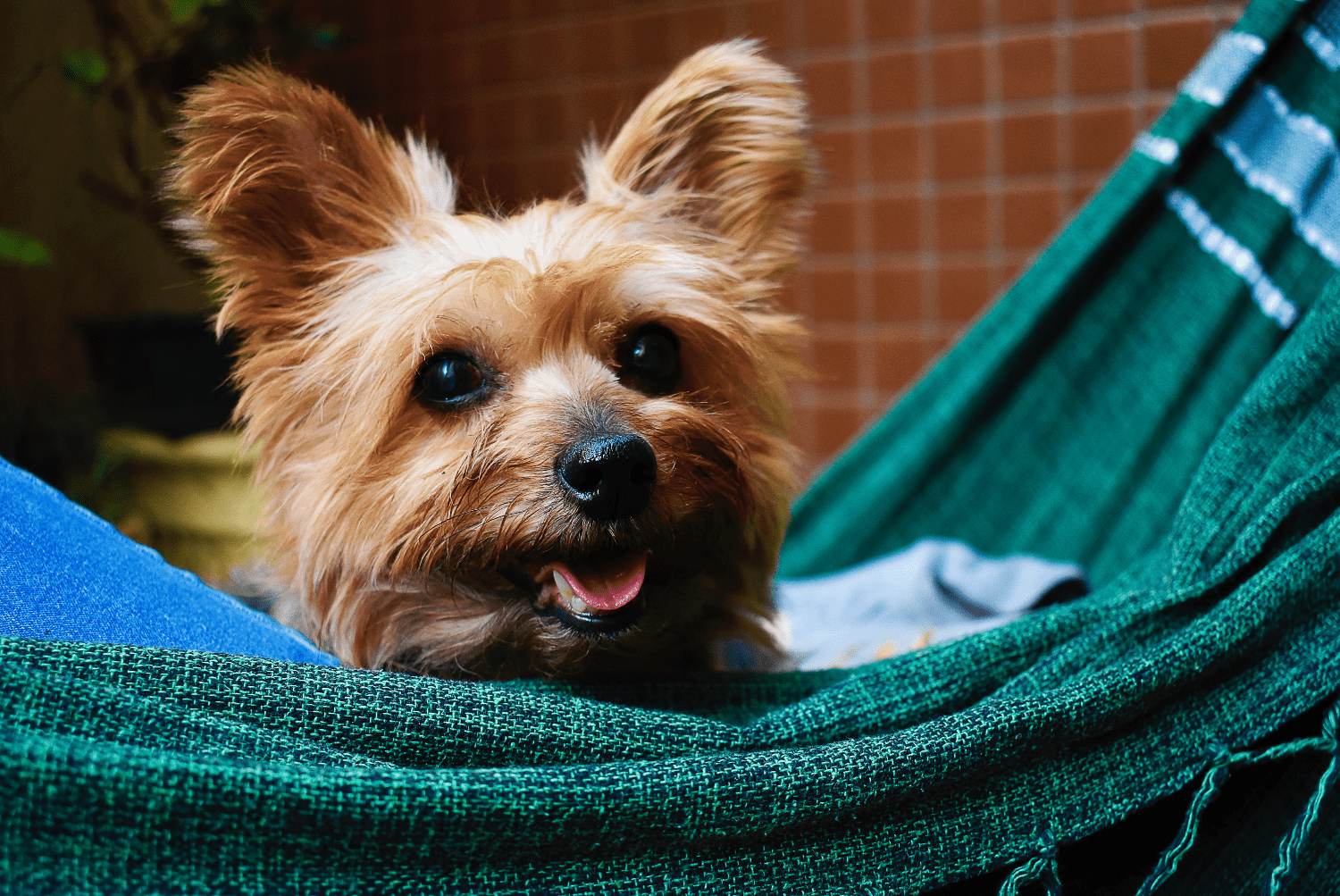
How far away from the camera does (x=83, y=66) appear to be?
1716 mm

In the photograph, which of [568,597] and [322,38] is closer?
[568,597]

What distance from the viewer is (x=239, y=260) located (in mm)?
1100

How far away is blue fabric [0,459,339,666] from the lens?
2.67ft

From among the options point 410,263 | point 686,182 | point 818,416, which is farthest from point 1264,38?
point 818,416

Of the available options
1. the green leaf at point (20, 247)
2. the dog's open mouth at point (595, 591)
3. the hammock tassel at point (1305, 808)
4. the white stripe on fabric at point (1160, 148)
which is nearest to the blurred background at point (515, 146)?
the green leaf at point (20, 247)

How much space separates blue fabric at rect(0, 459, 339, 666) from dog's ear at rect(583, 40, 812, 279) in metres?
0.65

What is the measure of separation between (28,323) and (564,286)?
1388mm

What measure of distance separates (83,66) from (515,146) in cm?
176

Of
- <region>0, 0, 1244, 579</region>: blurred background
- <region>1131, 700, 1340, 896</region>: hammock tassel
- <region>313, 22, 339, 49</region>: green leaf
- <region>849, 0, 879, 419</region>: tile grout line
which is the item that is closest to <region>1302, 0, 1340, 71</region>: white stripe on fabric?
<region>0, 0, 1244, 579</region>: blurred background

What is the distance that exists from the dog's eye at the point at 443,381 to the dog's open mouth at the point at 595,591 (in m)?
0.21

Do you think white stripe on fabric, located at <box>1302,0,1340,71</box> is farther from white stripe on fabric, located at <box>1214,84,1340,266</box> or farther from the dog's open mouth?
the dog's open mouth

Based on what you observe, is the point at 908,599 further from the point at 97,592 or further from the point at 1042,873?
the point at 97,592

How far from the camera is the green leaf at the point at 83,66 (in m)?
1.71

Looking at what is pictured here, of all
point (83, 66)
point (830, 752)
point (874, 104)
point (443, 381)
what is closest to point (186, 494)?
point (83, 66)
